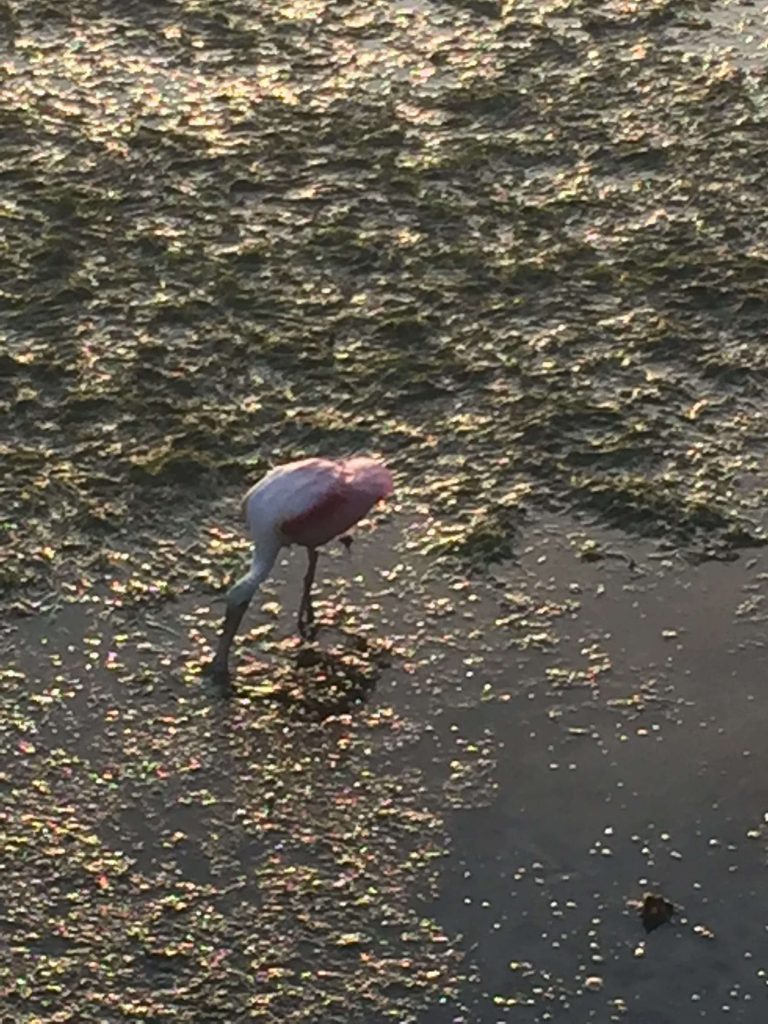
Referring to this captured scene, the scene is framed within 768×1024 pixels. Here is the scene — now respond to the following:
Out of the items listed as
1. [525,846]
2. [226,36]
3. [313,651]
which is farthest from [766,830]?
[226,36]

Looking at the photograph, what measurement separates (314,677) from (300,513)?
14.2 inches

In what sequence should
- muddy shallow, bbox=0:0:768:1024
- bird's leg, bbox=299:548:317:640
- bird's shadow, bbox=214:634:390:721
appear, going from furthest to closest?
bird's leg, bbox=299:548:317:640, bird's shadow, bbox=214:634:390:721, muddy shallow, bbox=0:0:768:1024

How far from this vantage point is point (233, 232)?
6621mm

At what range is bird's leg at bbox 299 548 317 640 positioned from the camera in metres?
4.97

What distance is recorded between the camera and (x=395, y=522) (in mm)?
5312

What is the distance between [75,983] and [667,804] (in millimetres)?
1231

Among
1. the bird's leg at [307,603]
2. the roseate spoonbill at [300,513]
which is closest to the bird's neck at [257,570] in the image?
the roseate spoonbill at [300,513]

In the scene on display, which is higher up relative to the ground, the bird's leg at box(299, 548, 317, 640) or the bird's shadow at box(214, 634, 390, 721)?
the bird's leg at box(299, 548, 317, 640)

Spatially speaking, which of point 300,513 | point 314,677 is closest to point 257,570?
point 300,513

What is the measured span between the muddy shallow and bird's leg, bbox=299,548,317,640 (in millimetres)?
44

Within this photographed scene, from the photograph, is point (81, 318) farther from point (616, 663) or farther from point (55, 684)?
point (616, 663)

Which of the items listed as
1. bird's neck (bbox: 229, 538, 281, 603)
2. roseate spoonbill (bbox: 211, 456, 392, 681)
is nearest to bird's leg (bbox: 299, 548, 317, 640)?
roseate spoonbill (bbox: 211, 456, 392, 681)

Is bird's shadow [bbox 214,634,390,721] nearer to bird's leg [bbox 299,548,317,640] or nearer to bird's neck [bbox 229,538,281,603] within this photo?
bird's leg [bbox 299,548,317,640]

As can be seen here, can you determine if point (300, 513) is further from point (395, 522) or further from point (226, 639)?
point (395, 522)
